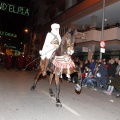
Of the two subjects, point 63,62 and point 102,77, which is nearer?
point 63,62

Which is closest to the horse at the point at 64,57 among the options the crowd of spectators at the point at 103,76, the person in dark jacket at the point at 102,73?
the crowd of spectators at the point at 103,76

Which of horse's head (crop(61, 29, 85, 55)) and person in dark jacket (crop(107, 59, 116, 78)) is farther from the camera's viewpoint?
person in dark jacket (crop(107, 59, 116, 78))

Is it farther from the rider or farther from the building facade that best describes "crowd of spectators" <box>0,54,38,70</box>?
the rider

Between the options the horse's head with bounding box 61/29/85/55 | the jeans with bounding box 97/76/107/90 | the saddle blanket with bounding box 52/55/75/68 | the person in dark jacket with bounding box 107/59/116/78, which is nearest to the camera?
the horse's head with bounding box 61/29/85/55

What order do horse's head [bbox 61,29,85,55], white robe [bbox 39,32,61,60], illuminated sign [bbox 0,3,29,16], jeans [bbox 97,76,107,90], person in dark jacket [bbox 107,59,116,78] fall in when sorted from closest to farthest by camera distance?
horse's head [bbox 61,29,85,55] → white robe [bbox 39,32,61,60] → jeans [bbox 97,76,107,90] → person in dark jacket [bbox 107,59,116,78] → illuminated sign [bbox 0,3,29,16]

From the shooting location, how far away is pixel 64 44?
7.83 metres

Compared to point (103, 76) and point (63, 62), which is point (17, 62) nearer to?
point (103, 76)

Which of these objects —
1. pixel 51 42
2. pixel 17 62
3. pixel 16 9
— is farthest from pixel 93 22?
pixel 51 42

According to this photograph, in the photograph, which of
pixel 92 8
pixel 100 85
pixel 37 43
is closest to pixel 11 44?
pixel 37 43

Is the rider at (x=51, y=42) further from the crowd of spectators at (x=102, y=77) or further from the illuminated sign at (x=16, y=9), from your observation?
the illuminated sign at (x=16, y=9)

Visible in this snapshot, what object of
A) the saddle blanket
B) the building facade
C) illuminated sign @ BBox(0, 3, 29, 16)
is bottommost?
the saddle blanket

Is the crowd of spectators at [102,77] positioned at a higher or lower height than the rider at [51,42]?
lower

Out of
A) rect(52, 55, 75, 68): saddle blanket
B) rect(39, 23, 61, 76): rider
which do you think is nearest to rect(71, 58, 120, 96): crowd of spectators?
rect(39, 23, 61, 76): rider

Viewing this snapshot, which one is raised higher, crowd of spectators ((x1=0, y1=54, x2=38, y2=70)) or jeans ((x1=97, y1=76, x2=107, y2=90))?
crowd of spectators ((x1=0, y1=54, x2=38, y2=70))
